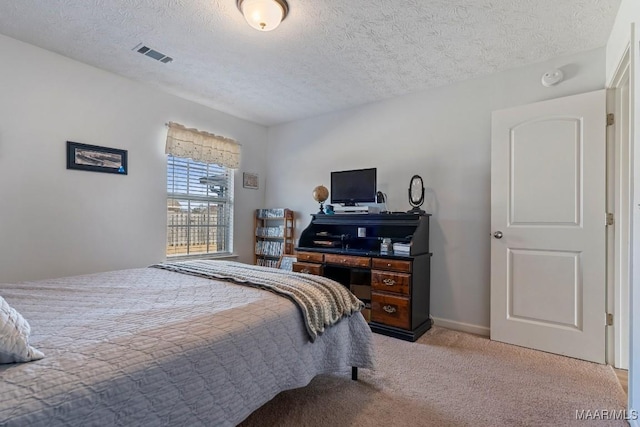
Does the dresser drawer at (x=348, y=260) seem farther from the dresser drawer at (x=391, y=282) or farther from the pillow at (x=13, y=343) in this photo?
the pillow at (x=13, y=343)

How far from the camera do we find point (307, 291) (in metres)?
1.68

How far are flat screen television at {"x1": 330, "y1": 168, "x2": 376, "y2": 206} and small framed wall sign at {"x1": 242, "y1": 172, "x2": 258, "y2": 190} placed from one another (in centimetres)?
136

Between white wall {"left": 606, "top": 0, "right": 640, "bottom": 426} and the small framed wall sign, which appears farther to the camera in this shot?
the small framed wall sign

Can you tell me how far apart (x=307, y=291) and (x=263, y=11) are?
1.71m

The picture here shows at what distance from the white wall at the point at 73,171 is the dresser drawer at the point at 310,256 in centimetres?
153

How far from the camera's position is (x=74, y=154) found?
2730mm

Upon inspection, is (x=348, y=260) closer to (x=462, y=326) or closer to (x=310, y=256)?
(x=310, y=256)

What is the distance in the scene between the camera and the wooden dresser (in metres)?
2.73

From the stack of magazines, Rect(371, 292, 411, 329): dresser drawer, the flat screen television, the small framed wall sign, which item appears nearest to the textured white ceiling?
the flat screen television

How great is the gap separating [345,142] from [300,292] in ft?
8.40

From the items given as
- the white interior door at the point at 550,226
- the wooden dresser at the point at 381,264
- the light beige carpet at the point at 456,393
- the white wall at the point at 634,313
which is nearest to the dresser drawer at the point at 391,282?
the wooden dresser at the point at 381,264

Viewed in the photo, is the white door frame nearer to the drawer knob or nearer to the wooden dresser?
the wooden dresser

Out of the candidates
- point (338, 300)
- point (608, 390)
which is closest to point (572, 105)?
point (608, 390)

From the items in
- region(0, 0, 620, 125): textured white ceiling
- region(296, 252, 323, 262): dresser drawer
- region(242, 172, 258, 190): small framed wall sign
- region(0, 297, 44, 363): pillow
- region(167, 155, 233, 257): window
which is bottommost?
region(296, 252, 323, 262): dresser drawer
